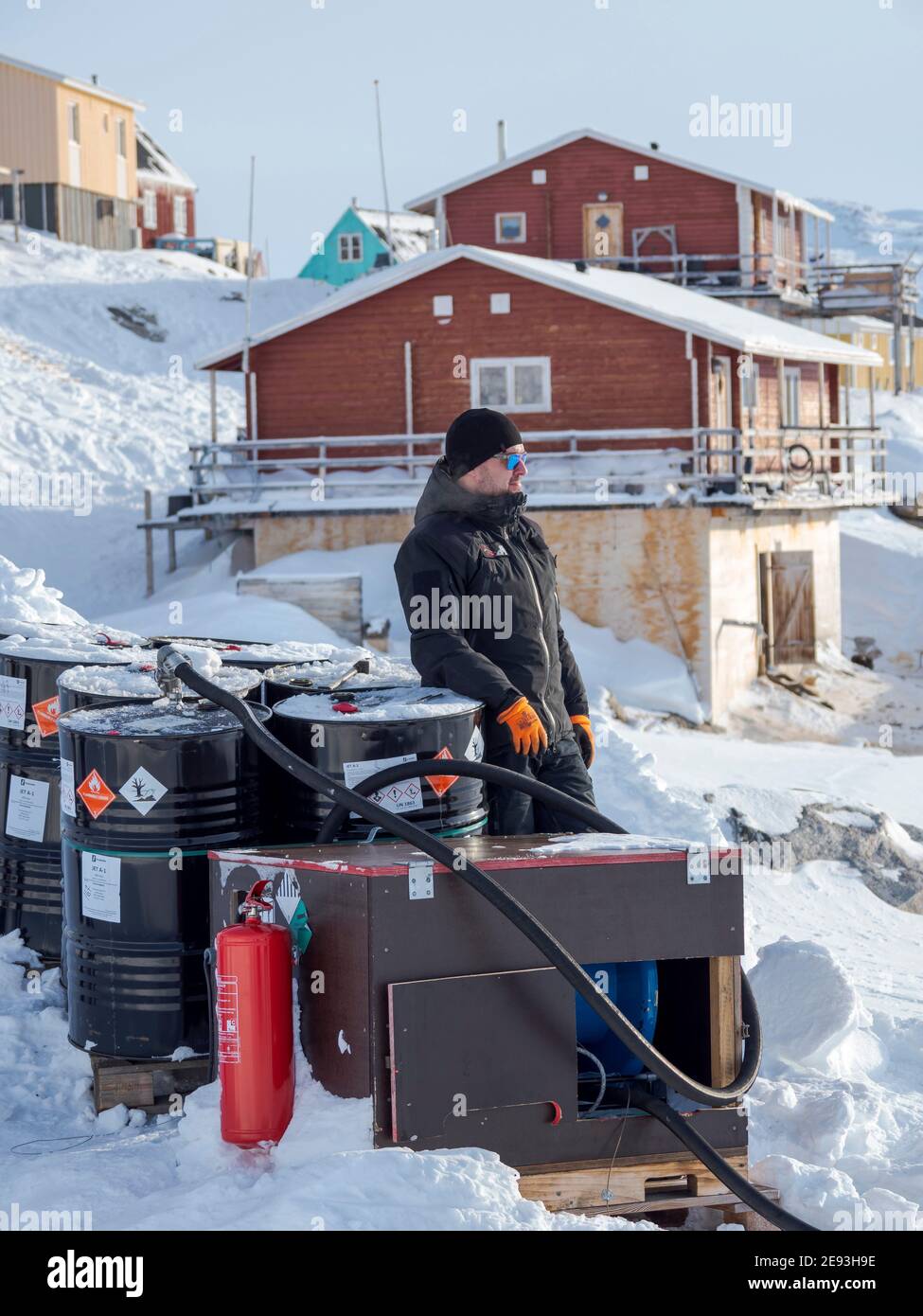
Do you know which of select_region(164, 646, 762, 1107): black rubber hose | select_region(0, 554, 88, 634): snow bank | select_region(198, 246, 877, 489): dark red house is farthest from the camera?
select_region(198, 246, 877, 489): dark red house

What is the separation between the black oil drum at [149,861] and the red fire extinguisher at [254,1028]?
0.73m

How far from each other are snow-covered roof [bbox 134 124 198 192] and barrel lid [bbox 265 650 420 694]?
49140mm

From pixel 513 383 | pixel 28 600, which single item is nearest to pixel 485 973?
pixel 28 600

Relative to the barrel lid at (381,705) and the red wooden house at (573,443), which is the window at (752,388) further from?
the barrel lid at (381,705)

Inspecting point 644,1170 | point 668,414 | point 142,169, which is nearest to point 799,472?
point 668,414

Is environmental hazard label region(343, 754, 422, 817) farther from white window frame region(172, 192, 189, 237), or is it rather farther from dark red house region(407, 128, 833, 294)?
white window frame region(172, 192, 189, 237)

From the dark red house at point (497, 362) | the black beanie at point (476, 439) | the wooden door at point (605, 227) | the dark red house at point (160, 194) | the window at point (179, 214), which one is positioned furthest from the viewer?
the window at point (179, 214)

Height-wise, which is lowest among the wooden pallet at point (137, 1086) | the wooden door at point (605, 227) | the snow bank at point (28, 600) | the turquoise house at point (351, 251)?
the wooden pallet at point (137, 1086)

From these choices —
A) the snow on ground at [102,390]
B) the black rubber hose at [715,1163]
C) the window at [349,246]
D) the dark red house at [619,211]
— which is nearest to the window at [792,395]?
the dark red house at [619,211]

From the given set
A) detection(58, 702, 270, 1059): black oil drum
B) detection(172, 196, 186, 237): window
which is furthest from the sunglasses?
detection(172, 196, 186, 237): window

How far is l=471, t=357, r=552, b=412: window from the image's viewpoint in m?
22.2

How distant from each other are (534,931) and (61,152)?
140ft

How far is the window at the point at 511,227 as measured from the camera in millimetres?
32188
